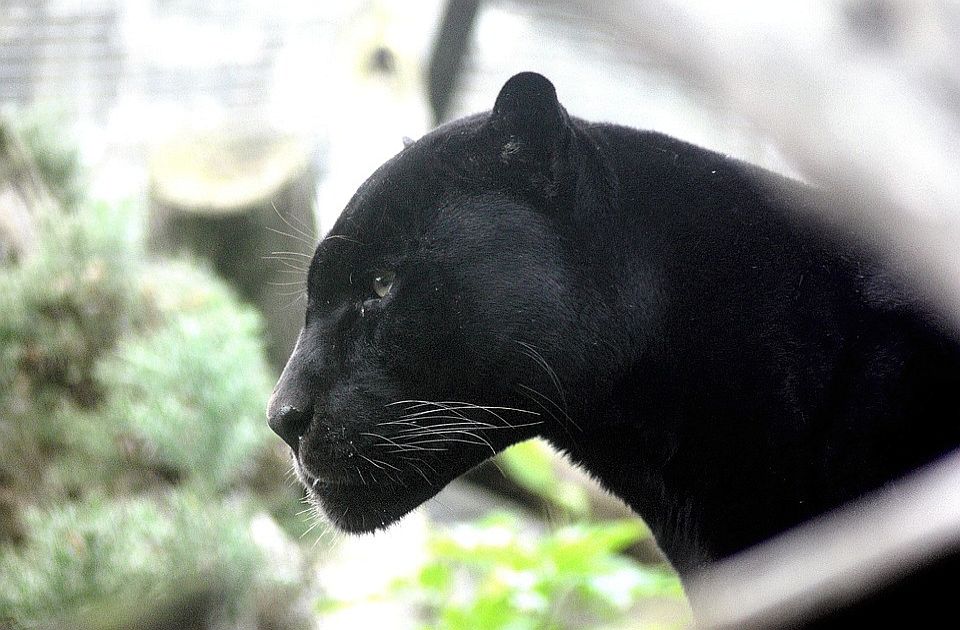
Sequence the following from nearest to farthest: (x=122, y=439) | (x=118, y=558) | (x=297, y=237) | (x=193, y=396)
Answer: (x=118, y=558) < (x=297, y=237) < (x=193, y=396) < (x=122, y=439)

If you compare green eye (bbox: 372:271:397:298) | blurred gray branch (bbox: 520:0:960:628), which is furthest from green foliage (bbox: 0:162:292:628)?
blurred gray branch (bbox: 520:0:960:628)

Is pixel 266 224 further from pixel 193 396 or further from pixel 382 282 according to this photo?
pixel 382 282

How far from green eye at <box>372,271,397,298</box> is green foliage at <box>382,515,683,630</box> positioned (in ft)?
4.41

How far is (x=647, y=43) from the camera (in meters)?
0.71

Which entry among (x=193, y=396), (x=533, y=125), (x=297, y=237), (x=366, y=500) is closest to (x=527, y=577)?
(x=193, y=396)

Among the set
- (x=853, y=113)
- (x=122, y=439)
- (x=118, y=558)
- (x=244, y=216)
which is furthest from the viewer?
(x=244, y=216)

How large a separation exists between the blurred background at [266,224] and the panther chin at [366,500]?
0.15 meters

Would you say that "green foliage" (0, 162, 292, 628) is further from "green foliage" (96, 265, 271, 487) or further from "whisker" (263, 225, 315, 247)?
"whisker" (263, 225, 315, 247)

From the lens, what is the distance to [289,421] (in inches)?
55.7

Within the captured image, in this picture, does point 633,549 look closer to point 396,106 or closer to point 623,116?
point 623,116

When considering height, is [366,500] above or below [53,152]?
above

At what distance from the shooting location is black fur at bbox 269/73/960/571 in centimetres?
133

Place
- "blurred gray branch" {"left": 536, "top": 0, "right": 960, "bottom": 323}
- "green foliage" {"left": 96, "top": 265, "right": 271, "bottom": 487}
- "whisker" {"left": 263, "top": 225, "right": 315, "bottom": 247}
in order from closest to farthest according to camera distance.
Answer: "blurred gray branch" {"left": 536, "top": 0, "right": 960, "bottom": 323}
"whisker" {"left": 263, "top": 225, "right": 315, "bottom": 247}
"green foliage" {"left": 96, "top": 265, "right": 271, "bottom": 487}

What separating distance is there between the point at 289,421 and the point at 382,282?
0.24 metres
